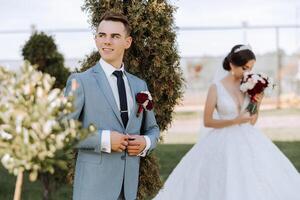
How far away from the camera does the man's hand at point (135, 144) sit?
381cm

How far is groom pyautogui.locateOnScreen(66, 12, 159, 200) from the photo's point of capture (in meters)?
3.79

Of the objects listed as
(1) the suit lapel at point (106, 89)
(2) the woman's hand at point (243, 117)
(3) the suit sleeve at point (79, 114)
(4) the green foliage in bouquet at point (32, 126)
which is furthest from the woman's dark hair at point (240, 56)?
(4) the green foliage in bouquet at point (32, 126)

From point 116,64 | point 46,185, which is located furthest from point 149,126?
point 46,185

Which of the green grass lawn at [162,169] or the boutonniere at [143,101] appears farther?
the green grass lawn at [162,169]

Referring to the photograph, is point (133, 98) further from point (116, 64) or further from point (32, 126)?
point (32, 126)

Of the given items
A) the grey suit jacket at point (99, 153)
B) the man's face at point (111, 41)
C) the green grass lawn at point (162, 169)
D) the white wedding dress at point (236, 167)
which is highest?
the man's face at point (111, 41)

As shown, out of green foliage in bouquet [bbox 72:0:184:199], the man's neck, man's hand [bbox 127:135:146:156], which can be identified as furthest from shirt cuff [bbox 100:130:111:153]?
green foliage in bouquet [bbox 72:0:184:199]

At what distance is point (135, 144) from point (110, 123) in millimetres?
189

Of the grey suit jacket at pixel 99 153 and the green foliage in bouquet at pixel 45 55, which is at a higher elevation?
the green foliage in bouquet at pixel 45 55

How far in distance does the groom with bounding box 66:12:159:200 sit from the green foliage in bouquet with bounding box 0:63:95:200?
1278 mm

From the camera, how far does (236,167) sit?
5738mm

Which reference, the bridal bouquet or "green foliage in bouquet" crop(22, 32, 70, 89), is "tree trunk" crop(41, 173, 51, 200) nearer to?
the bridal bouquet

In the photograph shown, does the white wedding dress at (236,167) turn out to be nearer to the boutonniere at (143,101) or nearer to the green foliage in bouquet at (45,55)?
the boutonniere at (143,101)

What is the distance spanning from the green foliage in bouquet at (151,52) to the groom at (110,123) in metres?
1.07
